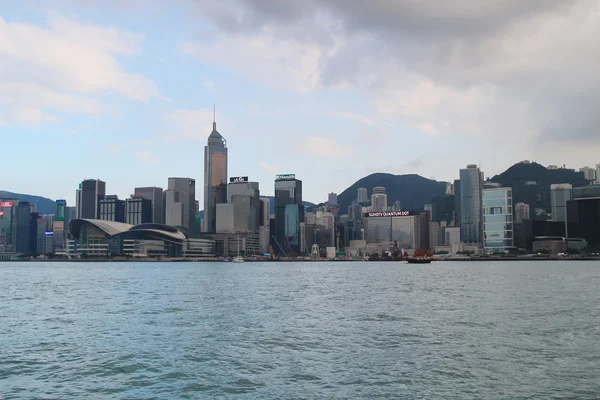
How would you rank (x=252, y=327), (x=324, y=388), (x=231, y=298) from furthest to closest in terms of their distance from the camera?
1. (x=231, y=298)
2. (x=252, y=327)
3. (x=324, y=388)

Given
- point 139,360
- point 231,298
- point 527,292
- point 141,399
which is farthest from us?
point 527,292

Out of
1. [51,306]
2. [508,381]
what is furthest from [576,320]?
[51,306]

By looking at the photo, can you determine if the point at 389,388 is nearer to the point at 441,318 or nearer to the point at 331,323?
the point at 331,323

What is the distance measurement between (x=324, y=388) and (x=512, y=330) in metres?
22.1

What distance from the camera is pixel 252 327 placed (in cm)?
4669

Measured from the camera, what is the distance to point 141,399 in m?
26.0

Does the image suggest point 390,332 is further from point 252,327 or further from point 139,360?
point 139,360

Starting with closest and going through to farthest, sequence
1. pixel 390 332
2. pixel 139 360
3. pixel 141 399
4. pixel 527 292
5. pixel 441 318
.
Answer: pixel 141 399, pixel 139 360, pixel 390 332, pixel 441 318, pixel 527 292

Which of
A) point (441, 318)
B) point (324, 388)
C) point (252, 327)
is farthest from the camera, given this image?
point (441, 318)

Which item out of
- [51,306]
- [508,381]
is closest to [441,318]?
[508,381]

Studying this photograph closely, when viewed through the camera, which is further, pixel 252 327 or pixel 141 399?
pixel 252 327

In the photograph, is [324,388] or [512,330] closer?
[324,388]

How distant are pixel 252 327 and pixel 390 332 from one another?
1096cm

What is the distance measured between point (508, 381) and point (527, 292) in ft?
187
